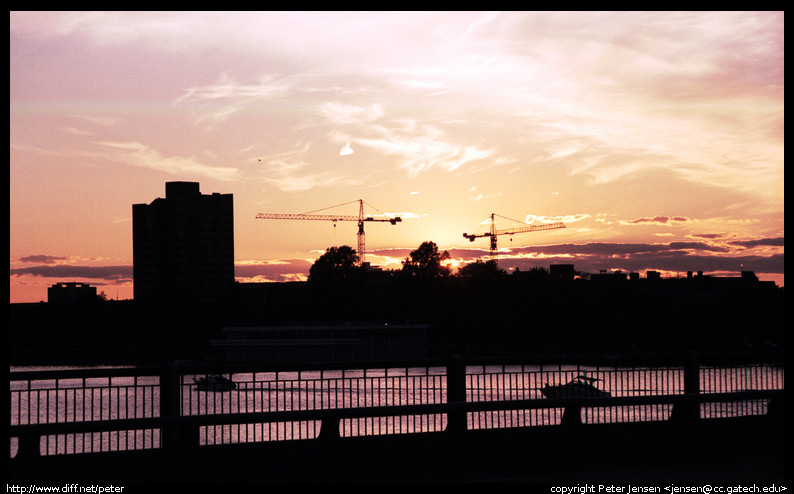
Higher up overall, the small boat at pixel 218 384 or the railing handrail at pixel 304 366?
the railing handrail at pixel 304 366

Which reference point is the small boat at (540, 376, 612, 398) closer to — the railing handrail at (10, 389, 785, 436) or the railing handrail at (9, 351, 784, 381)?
the railing handrail at (9, 351, 784, 381)

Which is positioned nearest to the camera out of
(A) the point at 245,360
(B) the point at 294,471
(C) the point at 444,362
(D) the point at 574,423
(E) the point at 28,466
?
(E) the point at 28,466

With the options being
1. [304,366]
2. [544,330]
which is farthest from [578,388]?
[544,330]

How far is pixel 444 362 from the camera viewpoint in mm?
14438

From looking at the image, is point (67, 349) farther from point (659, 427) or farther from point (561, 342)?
point (659, 427)

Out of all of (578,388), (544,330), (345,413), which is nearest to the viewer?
(345,413)

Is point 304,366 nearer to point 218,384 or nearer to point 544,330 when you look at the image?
point 218,384

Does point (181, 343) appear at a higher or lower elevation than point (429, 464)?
lower

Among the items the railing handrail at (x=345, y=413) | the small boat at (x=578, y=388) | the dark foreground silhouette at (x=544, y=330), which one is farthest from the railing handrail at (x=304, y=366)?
the dark foreground silhouette at (x=544, y=330)

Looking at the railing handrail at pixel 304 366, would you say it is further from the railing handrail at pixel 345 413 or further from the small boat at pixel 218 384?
the railing handrail at pixel 345 413
